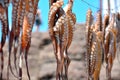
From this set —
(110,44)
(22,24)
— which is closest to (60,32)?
(22,24)

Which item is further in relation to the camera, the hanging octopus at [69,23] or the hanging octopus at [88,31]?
the hanging octopus at [88,31]

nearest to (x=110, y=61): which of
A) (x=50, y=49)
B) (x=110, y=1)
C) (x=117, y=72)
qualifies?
(x=110, y=1)

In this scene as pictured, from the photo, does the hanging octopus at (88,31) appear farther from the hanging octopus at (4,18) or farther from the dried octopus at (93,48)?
the hanging octopus at (4,18)

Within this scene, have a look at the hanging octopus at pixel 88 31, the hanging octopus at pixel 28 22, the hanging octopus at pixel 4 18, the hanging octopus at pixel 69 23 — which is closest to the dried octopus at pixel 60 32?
the hanging octopus at pixel 69 23

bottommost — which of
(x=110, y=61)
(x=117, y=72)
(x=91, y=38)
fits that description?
(x=117, y=72)

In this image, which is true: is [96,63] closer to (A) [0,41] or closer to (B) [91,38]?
(B) [91,38]

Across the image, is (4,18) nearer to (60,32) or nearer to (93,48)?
(60,32)
